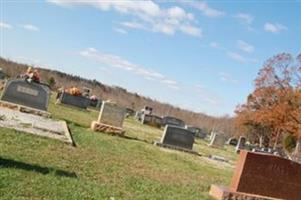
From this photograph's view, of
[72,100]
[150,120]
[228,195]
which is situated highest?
[150,120]

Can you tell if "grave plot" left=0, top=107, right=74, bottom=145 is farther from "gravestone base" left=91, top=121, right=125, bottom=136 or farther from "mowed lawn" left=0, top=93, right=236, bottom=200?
"gravestone base" left=91, top=121, right=125, bottom=136

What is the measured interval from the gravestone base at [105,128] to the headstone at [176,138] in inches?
75.6

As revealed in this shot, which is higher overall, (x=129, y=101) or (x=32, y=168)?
(x=129, y=101)

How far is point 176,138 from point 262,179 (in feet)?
34.2

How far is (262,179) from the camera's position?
11695 millimetres

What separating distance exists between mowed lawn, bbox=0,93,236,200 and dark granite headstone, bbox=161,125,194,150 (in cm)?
546

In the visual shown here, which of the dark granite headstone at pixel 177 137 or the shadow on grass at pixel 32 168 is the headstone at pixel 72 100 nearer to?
the dark granite headstone at pixel 177 137

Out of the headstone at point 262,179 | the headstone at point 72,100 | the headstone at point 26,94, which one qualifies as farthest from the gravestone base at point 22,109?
the headstone at point 72,100

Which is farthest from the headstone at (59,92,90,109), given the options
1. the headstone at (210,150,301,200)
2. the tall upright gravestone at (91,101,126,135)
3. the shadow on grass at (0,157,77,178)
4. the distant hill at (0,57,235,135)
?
the distant hill at (0,57,235,135)

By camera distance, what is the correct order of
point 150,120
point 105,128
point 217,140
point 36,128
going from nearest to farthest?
point 36,128, point 105,128, point 217,140, point 150,120

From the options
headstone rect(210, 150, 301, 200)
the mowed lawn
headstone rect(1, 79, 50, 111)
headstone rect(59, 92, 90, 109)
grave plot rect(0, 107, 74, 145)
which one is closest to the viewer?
the mowed lawn

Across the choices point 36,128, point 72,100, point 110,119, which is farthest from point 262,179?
point 72,100

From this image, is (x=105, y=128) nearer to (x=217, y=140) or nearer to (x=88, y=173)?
(x=88, y=173)

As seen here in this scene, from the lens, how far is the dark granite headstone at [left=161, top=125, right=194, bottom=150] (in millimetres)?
21750
